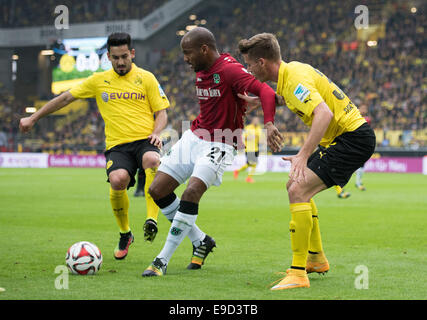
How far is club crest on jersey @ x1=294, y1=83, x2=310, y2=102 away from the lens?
511 centimetres

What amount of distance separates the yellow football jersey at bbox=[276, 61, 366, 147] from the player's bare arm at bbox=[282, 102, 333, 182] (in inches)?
2.8

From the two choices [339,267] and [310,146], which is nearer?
[310,146]

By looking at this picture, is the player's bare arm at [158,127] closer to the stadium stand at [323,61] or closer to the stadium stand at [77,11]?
the stadium stand at [323,61]

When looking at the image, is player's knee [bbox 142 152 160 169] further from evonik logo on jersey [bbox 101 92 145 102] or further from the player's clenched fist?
the player's clenched fist

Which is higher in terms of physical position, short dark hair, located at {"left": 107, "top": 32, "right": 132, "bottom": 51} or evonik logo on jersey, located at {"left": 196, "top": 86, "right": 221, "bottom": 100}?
short dark hair, located at {"left": 107, "top": 32, "right": 132, "bottom": 51}

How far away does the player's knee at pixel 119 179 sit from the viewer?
7051mm

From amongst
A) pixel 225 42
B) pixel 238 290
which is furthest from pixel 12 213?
pixel 225 42

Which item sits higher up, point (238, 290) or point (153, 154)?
point (153, 154)
